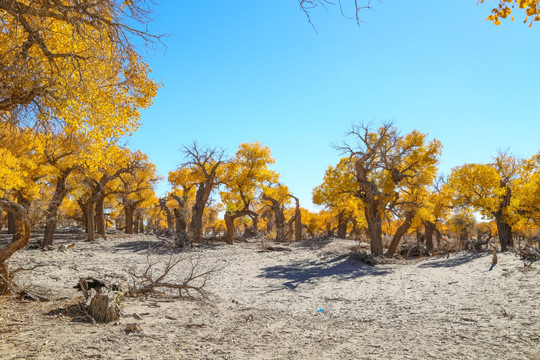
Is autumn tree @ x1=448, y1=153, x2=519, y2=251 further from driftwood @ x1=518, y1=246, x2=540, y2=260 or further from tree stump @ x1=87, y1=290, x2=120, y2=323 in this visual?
tree stump @ x1=87, y1=290, x2=120, y2=323

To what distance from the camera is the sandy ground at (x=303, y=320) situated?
199 inches

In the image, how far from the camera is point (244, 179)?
2536 centimetres

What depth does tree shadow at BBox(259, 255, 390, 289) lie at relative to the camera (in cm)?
1337

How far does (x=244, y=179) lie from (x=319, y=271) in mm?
11982

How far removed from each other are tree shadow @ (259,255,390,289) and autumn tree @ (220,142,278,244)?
9.25 meters

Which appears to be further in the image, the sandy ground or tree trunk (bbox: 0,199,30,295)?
tree trunk (bbox: 0,199,30,295)

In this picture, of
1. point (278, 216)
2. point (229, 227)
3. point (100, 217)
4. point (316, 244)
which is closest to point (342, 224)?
point (278, 216)

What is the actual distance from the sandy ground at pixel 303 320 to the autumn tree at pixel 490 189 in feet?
29.5

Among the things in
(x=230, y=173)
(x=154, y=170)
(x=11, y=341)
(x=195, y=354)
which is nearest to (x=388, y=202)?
(x=230, y=173)

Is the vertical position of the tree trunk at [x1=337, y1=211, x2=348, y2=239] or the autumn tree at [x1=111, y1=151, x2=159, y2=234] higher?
the autumn tree at [x1=111, y1=151, x2=159, y2=234]

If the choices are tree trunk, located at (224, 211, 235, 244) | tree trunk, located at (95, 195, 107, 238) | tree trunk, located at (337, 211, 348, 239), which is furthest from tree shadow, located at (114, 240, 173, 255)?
tree trunk, located at (337, 211, 348, 239)

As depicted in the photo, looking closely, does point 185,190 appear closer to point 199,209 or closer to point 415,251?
point 199,209

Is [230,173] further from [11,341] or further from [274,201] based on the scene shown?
[11,341]

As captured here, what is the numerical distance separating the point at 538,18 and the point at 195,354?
5.68 m
